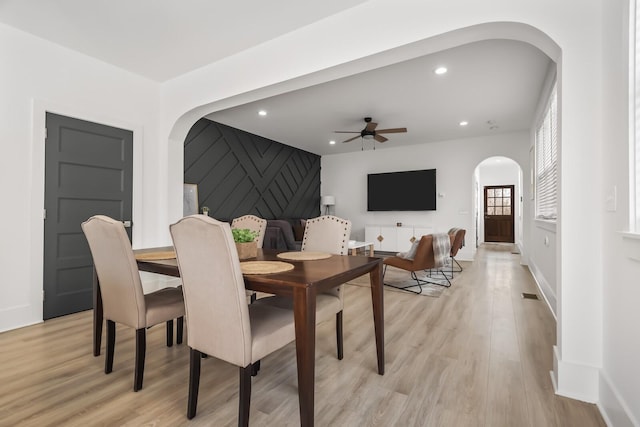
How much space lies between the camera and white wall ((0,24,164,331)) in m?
2.71

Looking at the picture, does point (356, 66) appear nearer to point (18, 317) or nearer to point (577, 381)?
point (577, 381)

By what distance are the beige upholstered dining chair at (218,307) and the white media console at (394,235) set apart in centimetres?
599

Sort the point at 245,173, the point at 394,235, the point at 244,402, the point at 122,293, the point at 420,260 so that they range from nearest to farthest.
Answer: the point at 244,402 < the point at 122,293 < the point at 420,260 < the point at 245,173 < the point at 394,235

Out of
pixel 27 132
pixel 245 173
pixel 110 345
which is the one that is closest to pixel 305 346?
pixel 110 345

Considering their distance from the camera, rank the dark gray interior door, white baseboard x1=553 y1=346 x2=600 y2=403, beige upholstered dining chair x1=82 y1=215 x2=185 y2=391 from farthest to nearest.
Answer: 1. the dark gray interior door
2. beige upholstered dining chair x1=82 y1=215 x2=185 y2=391
3. white baseboard x1=553 y1=346 x2=600 y2=403

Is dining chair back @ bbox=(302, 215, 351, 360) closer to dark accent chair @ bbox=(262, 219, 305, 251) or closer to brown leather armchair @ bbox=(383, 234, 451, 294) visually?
brown leather armchair @ bbox=(383, 234, 451, 294)

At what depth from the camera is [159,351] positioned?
7.38ft

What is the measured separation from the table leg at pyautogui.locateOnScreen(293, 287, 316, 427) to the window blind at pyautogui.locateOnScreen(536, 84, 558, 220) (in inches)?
130

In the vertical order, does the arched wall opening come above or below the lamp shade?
above

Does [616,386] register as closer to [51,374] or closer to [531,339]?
[531,339]

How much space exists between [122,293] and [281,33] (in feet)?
7.90

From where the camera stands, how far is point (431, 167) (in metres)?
7.06

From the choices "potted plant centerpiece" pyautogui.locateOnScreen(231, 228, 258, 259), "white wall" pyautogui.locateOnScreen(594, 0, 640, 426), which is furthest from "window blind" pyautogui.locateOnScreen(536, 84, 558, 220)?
"potted plant centerpiece" pyautogui.locateOnScreen(231, 228, 258, 259)

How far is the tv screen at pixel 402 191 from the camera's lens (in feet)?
23.0
